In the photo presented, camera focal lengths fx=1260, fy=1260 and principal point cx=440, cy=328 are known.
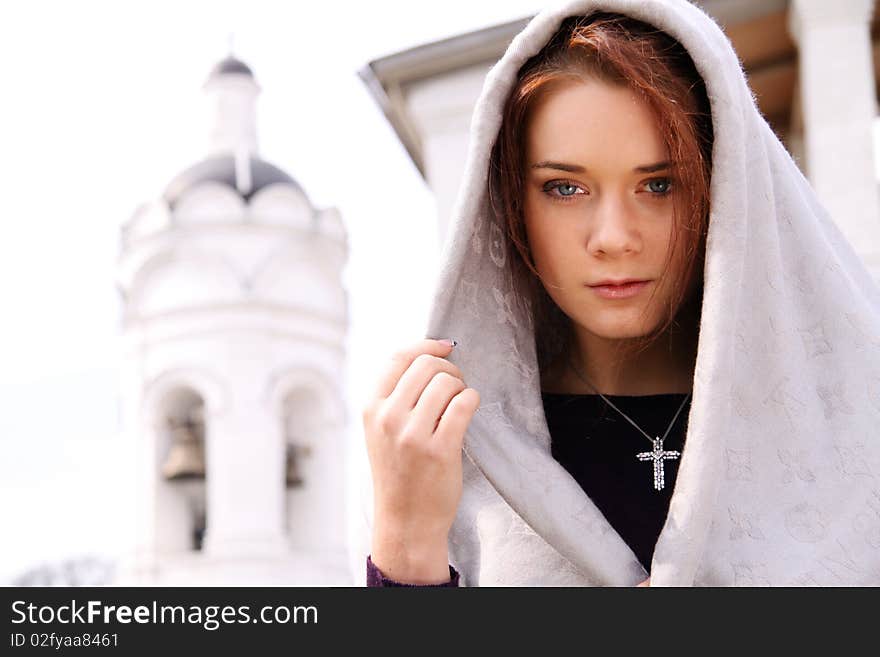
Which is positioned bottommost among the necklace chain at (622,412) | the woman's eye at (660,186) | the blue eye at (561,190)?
the necklace chain at (622,412)

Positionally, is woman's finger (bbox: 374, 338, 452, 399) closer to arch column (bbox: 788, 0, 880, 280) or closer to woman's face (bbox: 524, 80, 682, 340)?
woman's face (bbox: 524, 80, 682, 340)

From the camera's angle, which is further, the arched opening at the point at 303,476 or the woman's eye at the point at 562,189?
the arched opening at the point at 303,476

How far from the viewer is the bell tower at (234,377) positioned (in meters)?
16.0

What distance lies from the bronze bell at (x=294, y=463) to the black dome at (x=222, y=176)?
3.80m

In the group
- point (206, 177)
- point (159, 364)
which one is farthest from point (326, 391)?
point (206, 177)

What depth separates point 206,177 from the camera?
18094 millimetres

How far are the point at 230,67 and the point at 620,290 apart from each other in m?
18.0

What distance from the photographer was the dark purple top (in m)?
1.58

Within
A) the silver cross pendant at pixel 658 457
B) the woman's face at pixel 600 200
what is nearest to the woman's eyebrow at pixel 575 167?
the woman's face at pixel 600 200

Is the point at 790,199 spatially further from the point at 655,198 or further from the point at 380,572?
the point at 380,572

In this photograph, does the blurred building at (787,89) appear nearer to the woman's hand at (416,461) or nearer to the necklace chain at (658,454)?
the necklace chain at (658,454)

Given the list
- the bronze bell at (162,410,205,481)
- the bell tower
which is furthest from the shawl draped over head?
the bronze bell at (162,410,205,481)

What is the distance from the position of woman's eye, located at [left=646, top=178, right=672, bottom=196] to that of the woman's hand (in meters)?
0.34

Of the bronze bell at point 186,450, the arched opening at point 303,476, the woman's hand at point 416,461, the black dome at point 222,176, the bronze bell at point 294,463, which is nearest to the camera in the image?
the woman's hand at point 416,461
